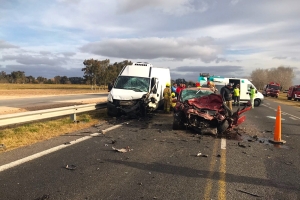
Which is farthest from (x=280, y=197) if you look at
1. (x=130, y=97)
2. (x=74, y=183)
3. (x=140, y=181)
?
(x=130, y=97)

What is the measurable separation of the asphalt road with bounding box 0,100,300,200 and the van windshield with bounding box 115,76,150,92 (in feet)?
18.2

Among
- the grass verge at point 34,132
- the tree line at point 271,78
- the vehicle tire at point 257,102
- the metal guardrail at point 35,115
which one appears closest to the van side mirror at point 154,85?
the metal guardrail at point 35,115

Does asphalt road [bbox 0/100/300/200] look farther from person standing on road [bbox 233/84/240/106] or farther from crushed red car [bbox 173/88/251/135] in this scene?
person standing on road [bbox 233/84/240/106]

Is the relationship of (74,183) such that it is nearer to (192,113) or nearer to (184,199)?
(184,199)

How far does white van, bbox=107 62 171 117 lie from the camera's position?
1284 centimetres

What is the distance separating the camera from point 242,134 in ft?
33.0

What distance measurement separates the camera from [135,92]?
13.5 meters

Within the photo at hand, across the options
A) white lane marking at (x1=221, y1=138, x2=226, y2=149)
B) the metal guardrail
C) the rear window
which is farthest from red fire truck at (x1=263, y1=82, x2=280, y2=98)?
white lane marking at (x1=221, y1=138, x2=226, y2=149)

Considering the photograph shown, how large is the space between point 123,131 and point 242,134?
4.02 metres

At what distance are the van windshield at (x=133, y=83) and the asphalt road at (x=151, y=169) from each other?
18.2 feet

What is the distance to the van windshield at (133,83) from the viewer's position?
562 inches

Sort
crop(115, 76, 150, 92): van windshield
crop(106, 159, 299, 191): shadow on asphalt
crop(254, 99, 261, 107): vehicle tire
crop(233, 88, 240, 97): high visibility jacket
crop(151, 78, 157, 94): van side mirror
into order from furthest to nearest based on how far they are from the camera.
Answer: crop(254, 99, 261, 107): vehicle tire
crop(233, 88, 240, 97): high visibility jacket
crop(151, 78, 157, 94): van side mirror
crop(115, 76, 150, 92): van windshield
crop(106, 159, 299, 191): shadow on asphalt

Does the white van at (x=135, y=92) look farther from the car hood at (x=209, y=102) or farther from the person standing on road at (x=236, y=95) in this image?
the person standing on road at (x=236, y=95)

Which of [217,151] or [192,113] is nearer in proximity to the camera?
[217,151]
